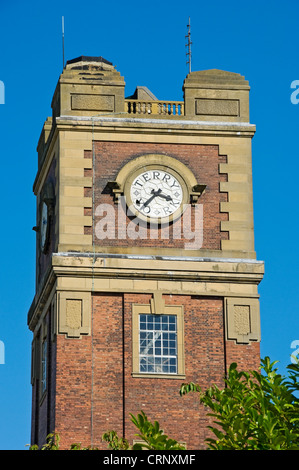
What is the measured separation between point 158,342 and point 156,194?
448cm

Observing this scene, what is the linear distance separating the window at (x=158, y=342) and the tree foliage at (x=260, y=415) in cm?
1292

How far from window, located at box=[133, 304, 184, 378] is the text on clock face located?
9.76 feet

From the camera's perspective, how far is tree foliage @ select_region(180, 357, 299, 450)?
973 inches

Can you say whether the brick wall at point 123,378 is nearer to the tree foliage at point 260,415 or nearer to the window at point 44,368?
the window at point 44,368

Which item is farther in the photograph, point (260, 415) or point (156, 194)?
point (156, 194)

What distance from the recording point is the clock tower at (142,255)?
3953 cm

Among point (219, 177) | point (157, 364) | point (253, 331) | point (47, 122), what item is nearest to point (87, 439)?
point (157, 364)

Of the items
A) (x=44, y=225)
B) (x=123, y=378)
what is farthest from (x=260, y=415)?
(x=44, y=225)

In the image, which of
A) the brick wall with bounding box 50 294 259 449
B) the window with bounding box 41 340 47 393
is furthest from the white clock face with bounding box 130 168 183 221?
the window with bounding box 41 340 47 393

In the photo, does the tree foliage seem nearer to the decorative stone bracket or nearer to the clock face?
the decorative stone bracket

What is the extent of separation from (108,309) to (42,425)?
4551 millimetres

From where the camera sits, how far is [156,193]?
41.7 meters

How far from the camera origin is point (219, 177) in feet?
138

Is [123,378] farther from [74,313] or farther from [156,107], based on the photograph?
[156,107]
